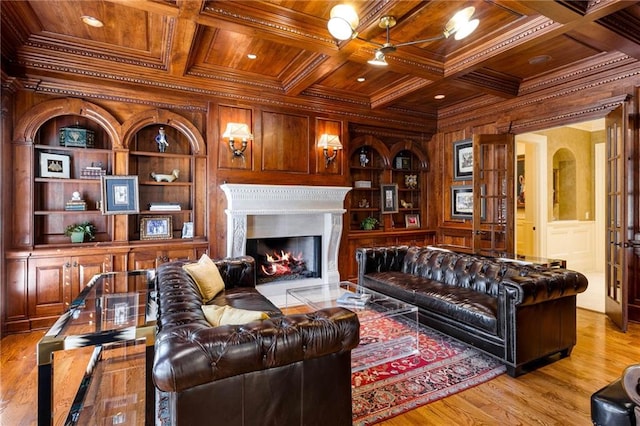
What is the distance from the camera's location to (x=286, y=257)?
206 inches

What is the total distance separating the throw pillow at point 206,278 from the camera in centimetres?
297

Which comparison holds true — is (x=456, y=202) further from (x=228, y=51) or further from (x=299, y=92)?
(x=228, y=51)

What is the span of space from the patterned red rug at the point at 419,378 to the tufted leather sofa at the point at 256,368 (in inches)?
21.9

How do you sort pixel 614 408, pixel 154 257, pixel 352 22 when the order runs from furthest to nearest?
pixel 154 257
pixel 352 22
pixel 614 408

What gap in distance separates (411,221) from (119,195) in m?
4.70

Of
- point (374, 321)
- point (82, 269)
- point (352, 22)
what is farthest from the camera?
point (82, 269)

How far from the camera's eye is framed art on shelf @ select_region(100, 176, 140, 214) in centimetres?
396

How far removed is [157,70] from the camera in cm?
399

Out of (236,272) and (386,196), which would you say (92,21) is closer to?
(236,272)

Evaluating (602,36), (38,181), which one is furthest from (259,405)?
(602,36)

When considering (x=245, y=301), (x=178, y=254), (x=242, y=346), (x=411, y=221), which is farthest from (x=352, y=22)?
(x=411, y=221)

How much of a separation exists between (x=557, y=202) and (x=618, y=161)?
394cm

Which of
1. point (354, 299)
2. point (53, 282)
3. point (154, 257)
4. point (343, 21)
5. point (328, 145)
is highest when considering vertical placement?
point (343, 21)

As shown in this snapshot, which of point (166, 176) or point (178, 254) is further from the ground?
point (166, 176)
